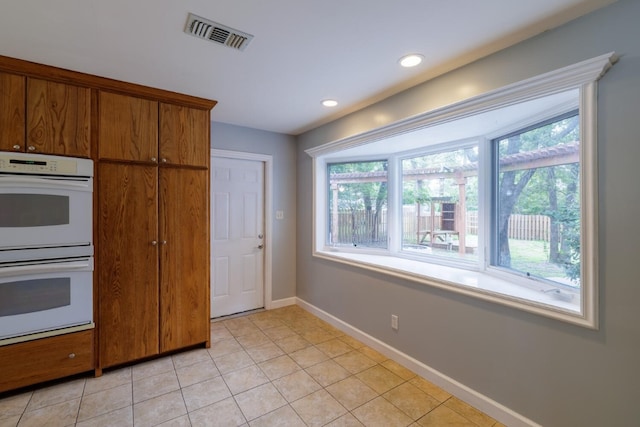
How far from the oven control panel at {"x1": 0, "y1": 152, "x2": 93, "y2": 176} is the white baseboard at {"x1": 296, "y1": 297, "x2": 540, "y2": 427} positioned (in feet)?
8.82

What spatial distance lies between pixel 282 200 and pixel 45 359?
2590mm

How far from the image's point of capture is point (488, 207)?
2379 millimetres

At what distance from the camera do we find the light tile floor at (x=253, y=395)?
1.78 meters

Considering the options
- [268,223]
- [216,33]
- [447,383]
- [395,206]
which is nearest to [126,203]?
[216,33]

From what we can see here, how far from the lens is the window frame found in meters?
1.42

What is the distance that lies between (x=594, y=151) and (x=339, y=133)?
2150 millimetres

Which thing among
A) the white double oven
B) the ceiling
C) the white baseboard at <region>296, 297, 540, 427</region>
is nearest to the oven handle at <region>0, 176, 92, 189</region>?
the white double oven

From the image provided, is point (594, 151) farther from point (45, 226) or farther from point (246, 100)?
point (45, 226)

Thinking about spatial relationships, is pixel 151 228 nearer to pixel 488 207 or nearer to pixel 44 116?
pixel 44 116

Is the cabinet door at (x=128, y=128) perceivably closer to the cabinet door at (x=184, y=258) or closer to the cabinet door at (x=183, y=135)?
the cabinet door at (x=183, y=135)

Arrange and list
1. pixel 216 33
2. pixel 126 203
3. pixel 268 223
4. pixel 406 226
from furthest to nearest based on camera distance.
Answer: pixel 268 223, pixel 406 226, pixel 126 203, pixel 216 33

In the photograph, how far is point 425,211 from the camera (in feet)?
9.78

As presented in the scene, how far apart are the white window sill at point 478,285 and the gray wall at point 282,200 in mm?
959

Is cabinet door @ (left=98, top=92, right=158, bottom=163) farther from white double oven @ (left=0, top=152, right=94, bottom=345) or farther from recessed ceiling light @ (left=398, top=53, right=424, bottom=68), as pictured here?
recessed ceiling light @ (left=398, top=53, right=424, bottom=68)
